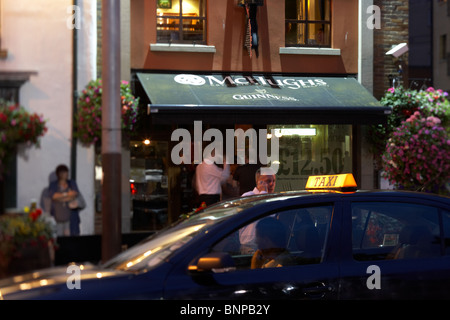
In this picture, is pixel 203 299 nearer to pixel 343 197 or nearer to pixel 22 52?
pixel 343 197

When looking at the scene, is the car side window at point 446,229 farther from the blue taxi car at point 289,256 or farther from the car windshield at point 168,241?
the car windshield at point 168,241

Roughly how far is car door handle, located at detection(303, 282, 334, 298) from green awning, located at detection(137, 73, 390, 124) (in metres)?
6.97

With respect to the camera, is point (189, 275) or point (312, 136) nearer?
point (189, 275)

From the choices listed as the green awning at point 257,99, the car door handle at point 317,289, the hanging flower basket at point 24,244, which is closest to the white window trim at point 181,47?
the green awning at point 257,99

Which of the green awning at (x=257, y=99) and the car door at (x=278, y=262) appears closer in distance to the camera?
the car door at (x=278, y=262)

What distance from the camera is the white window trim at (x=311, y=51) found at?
505 inches

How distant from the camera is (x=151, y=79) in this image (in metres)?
12.1

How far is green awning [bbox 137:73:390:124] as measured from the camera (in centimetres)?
1106

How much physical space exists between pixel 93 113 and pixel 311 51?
15.0 ft

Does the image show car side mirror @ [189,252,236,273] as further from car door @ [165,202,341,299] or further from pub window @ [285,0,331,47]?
pub window @ [285,0,331,47]

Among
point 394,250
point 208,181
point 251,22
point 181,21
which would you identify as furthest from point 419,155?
point 394,250

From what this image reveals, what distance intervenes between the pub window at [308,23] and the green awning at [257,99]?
855mm

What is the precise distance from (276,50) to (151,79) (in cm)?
263

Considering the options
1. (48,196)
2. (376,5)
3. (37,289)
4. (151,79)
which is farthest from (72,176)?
(37,289)
